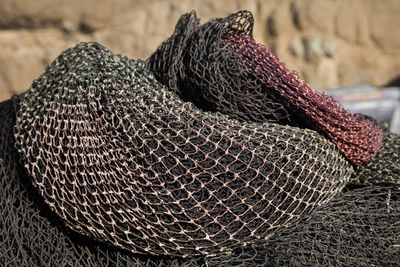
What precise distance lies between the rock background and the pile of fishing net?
2.82 meters

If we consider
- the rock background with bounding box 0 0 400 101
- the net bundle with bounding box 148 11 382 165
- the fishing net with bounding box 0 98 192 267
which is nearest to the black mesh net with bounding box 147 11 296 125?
the net bundle with bounding box 148 11 382 165

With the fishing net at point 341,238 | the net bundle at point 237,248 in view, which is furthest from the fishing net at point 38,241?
the fishing net at point 341,238

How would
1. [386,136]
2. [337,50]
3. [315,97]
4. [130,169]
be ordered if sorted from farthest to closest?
[337,50] < [386,136] < [315,97] < [130,169]

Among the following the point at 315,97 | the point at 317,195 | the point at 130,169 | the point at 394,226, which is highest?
the point at 315,97

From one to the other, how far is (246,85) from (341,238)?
41cm

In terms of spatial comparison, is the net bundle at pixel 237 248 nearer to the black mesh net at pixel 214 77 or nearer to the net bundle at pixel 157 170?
the net bundle at pixel 157 170

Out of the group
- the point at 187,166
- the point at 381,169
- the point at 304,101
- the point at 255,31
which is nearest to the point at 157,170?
the point at 187,166

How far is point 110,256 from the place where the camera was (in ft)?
3.17

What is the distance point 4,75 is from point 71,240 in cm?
307

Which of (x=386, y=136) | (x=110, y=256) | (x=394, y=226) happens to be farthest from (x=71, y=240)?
(x=386, y=136)

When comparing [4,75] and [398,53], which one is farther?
[398,53]

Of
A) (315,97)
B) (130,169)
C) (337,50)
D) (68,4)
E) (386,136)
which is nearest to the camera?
(130,169)

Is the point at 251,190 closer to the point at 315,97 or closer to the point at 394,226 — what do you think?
the point at 315,97

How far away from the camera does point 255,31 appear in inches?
178
